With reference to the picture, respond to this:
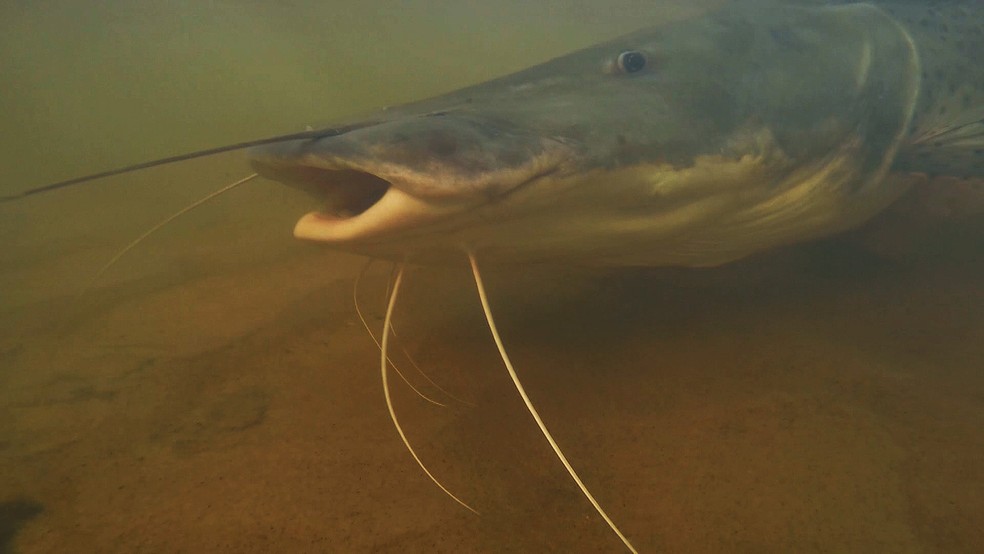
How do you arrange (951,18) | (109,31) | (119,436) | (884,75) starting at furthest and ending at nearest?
(109,31) → (951,18) → (884,75) → (119,436)

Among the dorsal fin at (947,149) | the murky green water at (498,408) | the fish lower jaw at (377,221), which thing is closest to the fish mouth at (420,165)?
the fish lower jaw at (377,221)

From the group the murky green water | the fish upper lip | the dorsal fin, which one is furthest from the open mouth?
the dorsal fin

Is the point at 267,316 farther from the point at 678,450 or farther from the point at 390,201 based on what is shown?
the point at 678,450

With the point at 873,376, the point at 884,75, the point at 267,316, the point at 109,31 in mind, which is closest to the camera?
the point at 873,376

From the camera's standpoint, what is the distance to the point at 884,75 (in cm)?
253

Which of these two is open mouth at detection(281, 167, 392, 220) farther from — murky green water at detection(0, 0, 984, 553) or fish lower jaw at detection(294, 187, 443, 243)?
murky green water at detection(0, 0, 984, 553)

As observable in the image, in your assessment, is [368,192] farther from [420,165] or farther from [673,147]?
[673,147]

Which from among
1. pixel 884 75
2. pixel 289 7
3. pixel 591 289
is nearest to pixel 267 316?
pixel 591 289

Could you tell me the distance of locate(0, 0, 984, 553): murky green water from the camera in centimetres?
143

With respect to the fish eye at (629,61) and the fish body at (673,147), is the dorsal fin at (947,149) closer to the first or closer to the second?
the fish body at (673,147)

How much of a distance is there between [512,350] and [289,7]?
24.8 metres

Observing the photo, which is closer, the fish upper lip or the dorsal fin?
the fish upper lip

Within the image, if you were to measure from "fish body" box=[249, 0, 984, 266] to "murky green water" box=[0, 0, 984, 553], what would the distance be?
44cm

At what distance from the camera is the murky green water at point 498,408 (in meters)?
1.43
